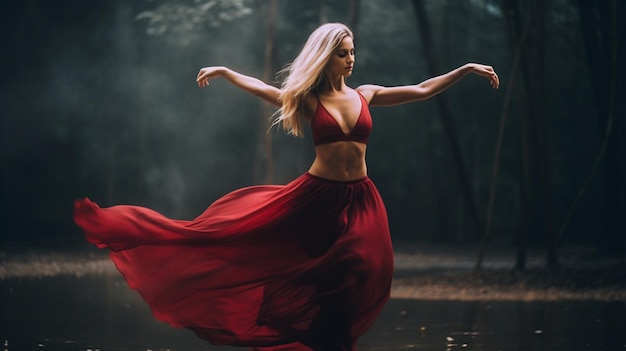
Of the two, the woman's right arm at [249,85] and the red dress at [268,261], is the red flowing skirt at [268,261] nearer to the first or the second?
the red dress at [268,261]

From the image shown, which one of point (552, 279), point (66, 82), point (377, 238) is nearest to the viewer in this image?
point (377, 238)

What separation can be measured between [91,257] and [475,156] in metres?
13.1

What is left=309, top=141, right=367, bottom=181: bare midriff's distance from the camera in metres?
7.46

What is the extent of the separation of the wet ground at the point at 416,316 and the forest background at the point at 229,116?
8533 mm

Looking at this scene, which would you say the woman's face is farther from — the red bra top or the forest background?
the forest background

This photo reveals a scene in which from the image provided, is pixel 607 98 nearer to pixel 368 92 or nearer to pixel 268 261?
pixel 368 92

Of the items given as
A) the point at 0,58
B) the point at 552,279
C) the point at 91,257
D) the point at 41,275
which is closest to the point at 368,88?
the point at 552,279

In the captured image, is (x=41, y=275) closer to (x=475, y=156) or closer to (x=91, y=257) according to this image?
(x=91, y=257)

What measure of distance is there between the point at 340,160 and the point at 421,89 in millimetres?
784

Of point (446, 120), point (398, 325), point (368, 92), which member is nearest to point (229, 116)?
point (446, 120)

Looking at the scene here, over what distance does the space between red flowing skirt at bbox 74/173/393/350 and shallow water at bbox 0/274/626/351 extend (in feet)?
5.49

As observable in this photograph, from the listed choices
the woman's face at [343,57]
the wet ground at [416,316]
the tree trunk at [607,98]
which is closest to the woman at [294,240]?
the woman's face at [343,57]

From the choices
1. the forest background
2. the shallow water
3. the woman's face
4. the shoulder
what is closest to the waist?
the shoulder

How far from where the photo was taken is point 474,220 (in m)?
24.0
